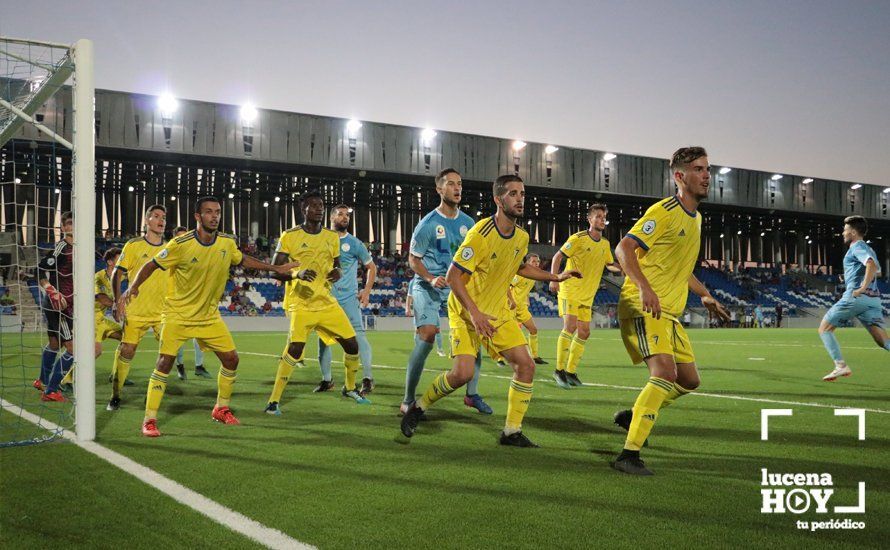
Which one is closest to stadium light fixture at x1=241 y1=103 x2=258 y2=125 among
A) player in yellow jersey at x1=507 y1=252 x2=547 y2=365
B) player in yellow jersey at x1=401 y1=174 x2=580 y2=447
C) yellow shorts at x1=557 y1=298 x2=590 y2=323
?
player in yellow jersey at x1=507 y1=252 x2=547 y2=365

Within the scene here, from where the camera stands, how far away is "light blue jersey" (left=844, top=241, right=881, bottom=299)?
395 inches

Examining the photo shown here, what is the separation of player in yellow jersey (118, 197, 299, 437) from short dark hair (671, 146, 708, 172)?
3.99 metres

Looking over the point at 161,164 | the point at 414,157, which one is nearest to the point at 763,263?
the point at 414,157

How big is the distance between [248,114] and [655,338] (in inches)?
1353

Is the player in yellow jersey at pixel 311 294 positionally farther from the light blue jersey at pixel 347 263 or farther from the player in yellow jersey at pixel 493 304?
the player in yellow jersey at pixel 493 304

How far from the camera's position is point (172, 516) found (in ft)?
11.9

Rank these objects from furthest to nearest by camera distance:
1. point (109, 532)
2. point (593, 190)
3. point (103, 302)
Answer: point (593, 190) → point (103, 302) → point (109, 532)

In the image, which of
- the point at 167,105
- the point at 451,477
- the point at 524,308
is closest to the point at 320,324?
the point at 451,477

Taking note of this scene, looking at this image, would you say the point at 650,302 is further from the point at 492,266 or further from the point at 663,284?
the point at 492,266

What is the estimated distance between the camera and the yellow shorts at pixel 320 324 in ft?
24.6

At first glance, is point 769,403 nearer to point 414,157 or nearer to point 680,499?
point 680,499

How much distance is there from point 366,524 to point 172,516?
1021mm

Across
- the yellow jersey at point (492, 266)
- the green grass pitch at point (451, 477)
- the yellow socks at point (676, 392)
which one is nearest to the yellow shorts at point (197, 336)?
the green grass pitch at point (451, 477)

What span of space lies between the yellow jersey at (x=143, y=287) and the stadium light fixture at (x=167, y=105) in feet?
91.6
